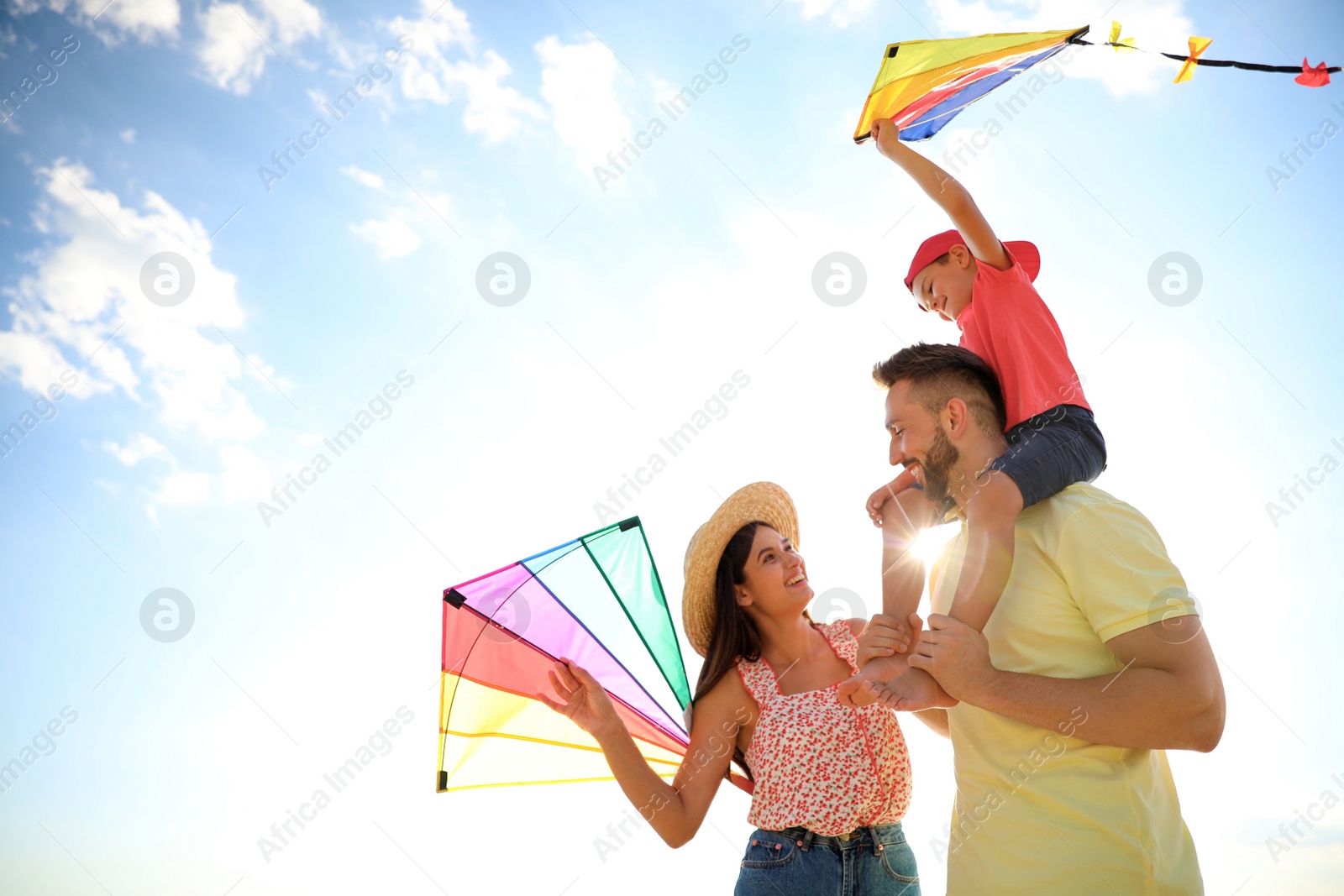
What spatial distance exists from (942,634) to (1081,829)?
21.0 inches

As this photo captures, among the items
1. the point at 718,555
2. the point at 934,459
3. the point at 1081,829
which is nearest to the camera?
the point at 1081,829

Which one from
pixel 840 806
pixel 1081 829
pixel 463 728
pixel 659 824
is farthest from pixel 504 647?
pixel 1081 829

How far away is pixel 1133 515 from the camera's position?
2.22 meters

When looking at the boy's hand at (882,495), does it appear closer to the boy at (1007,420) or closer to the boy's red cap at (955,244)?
the boy at (1007,420)

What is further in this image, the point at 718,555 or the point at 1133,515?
the point at 718,555

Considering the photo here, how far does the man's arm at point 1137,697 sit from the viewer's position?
1.95 m

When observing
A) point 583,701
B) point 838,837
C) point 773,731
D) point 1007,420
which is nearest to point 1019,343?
point 1007,420

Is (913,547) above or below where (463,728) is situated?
above

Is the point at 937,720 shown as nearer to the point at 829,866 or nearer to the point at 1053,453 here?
the point at 829,866

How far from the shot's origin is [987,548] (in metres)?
2.32

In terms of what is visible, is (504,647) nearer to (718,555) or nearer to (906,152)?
(718,555)

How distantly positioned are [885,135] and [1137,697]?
210 centimetres

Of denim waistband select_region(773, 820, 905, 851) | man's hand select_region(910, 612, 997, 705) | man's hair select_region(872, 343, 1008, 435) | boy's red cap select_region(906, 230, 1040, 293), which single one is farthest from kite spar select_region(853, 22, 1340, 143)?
denim waistband select_region(773, 820, 905, 851)

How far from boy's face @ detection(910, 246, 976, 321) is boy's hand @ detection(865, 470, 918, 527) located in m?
0.71
